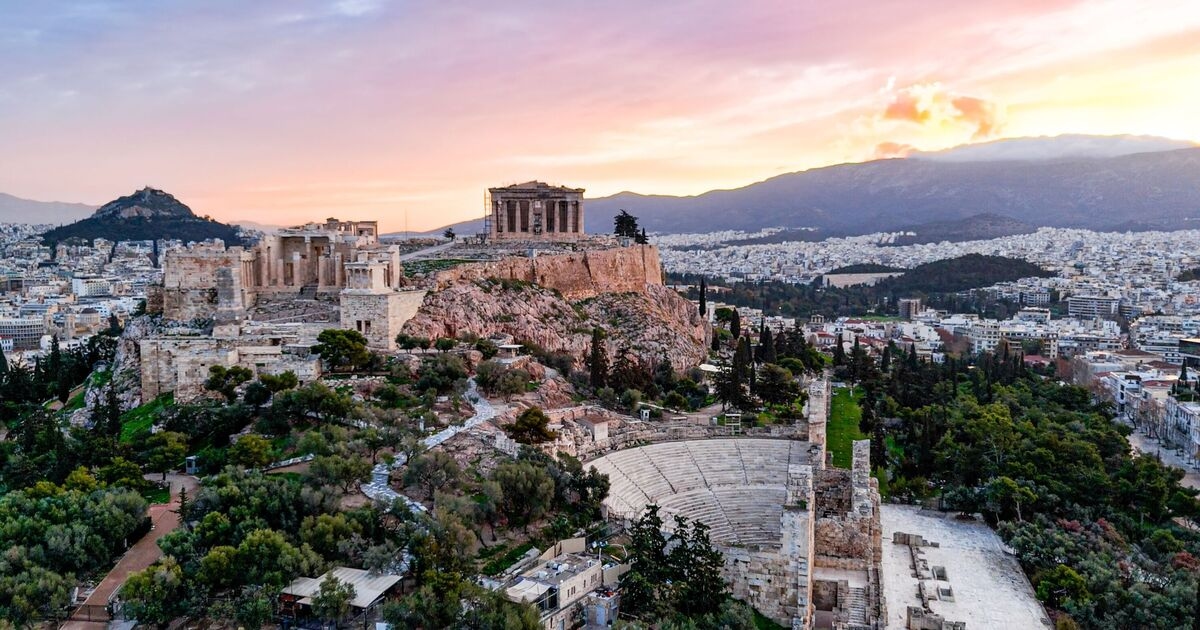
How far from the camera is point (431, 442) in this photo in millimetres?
22031

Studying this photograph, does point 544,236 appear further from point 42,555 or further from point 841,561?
point 42,555

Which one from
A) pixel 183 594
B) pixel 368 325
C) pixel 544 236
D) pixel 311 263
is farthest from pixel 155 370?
pixel 544 236

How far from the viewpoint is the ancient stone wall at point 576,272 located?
3809 cm

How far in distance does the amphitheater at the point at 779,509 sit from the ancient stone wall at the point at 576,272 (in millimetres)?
13302

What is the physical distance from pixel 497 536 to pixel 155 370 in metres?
12.9

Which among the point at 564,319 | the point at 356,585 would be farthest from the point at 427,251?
the point at 356,585

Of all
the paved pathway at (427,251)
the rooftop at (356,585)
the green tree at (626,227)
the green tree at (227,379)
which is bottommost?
the rooftop at (356,585)

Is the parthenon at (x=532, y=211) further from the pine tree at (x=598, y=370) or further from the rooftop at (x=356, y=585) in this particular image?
the rooftop at (x=356, y=585)

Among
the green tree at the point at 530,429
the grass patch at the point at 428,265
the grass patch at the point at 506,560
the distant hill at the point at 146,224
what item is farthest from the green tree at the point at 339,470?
the distant hill at the point at 146,224

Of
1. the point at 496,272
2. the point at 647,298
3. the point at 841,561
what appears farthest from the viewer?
the point at 647,298

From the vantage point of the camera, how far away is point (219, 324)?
28.6 m

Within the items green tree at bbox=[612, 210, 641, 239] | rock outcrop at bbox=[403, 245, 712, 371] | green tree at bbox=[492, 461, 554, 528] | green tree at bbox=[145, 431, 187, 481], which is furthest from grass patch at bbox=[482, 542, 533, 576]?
green tree at bbox=[612, 210, 641, 239]

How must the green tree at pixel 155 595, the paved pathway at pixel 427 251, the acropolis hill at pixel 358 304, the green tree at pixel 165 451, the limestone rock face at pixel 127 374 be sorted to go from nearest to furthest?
the green tree at pixel 155 595 → the green tree at pixel 165 451 → the acropolis hill at pixel 358 304 → the limestone rock face at pixel 127 374 → the paved pathway at pixel 427 251

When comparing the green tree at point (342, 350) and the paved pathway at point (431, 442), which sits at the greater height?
the green tree at point (342, 350)
